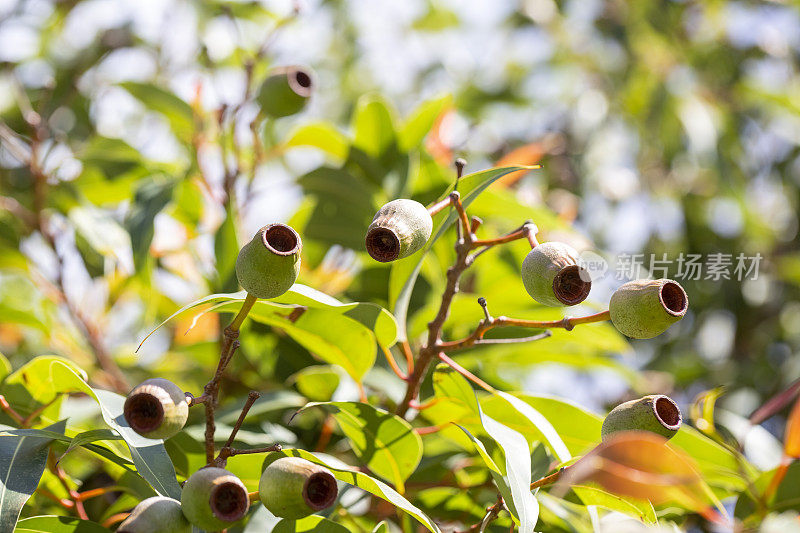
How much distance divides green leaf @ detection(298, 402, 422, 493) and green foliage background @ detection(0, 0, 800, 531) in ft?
0.11

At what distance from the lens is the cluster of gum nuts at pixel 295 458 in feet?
2.44

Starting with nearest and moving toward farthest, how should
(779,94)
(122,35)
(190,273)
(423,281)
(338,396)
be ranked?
(338,396)
(423,281)
(190,273)
(122,35)
(779,94)

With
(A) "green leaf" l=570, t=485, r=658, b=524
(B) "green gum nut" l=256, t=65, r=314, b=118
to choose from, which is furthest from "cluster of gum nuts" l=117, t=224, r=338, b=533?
(B) "green gum nut" l=256, t=65, r=314, b=118

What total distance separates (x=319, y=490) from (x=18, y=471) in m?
0.37

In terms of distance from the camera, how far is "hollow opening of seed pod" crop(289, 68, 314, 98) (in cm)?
135

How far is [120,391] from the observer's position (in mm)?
1546

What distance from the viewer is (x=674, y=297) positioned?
817 millimetres

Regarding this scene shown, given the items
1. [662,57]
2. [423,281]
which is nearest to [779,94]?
[662,57]

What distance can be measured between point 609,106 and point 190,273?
235cm

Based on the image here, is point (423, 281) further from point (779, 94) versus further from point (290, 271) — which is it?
point (779, 94)

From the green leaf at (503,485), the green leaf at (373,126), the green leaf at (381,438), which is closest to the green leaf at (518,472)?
the green leaf at (503,485)

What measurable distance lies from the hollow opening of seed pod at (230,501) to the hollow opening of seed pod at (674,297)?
1.59 ft

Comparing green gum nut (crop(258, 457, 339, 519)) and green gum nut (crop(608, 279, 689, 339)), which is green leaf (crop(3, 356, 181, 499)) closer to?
green gum nut (crop(258, 457, 339, 519))

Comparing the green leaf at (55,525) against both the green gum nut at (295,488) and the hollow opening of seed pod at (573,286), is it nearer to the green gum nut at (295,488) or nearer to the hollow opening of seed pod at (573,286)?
the green gum nut at (295,488)
